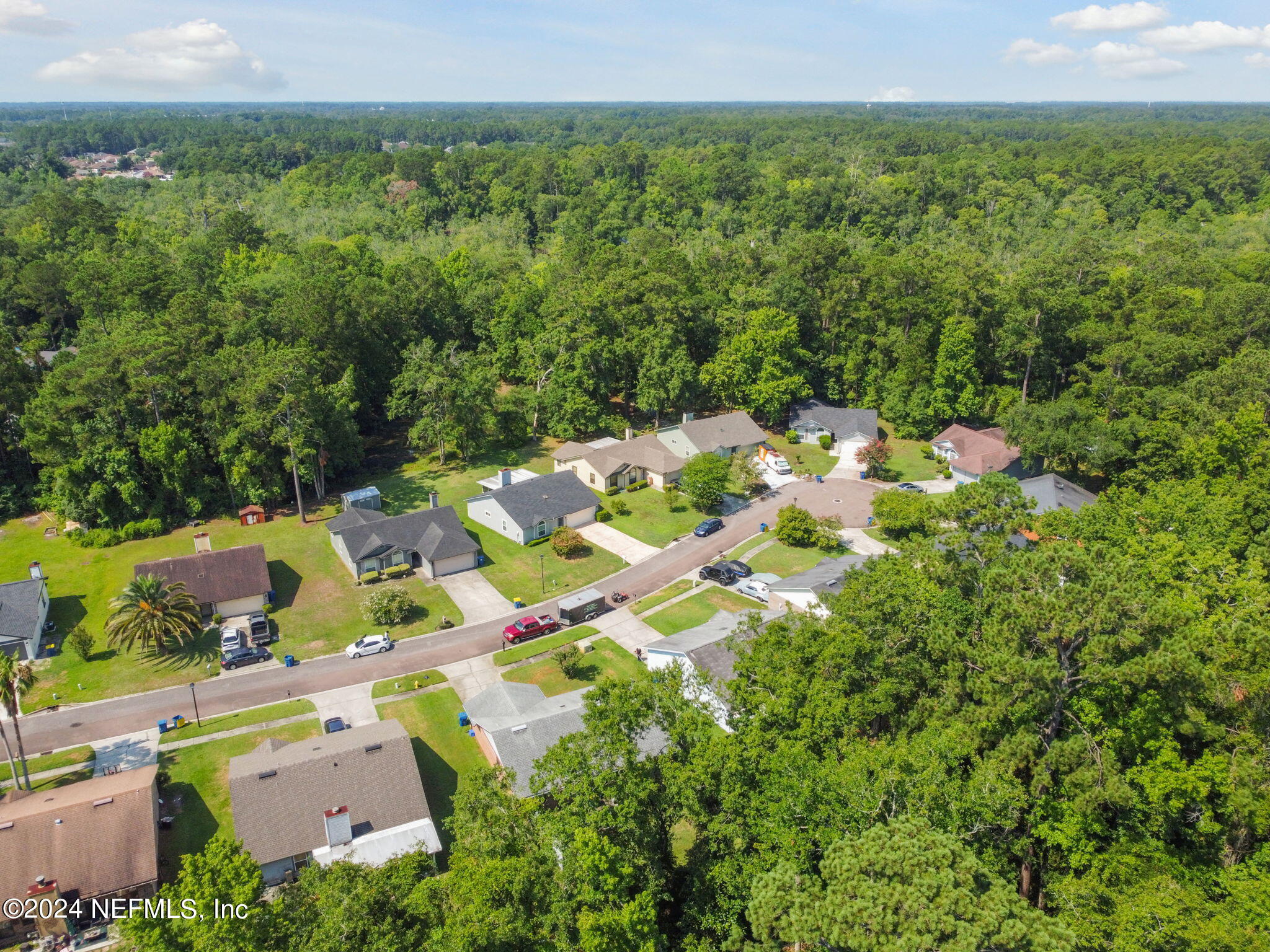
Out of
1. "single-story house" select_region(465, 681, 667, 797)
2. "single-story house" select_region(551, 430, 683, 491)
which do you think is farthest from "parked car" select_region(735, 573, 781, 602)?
"single-story house" select_region(551, 430, 683, 491)

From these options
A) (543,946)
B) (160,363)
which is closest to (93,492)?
(160,363)

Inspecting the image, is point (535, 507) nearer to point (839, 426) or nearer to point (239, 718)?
point (239, 718)

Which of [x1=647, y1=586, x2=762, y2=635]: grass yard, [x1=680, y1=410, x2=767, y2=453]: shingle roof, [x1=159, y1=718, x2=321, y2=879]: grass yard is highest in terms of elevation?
[x1=680, y1=410, x2=767, y2=453]: shingle roof

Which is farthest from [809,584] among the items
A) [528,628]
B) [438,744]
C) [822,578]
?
[438,744]

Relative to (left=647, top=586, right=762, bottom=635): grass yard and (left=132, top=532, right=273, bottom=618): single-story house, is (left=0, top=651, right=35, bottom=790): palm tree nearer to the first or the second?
(left=132, top=532, right=273, bottom=618): single-story house

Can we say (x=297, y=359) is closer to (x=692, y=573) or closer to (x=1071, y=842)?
(x=692, y=573)

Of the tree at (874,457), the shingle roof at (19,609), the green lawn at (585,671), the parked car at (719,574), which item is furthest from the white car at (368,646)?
the tree at (874,457)
